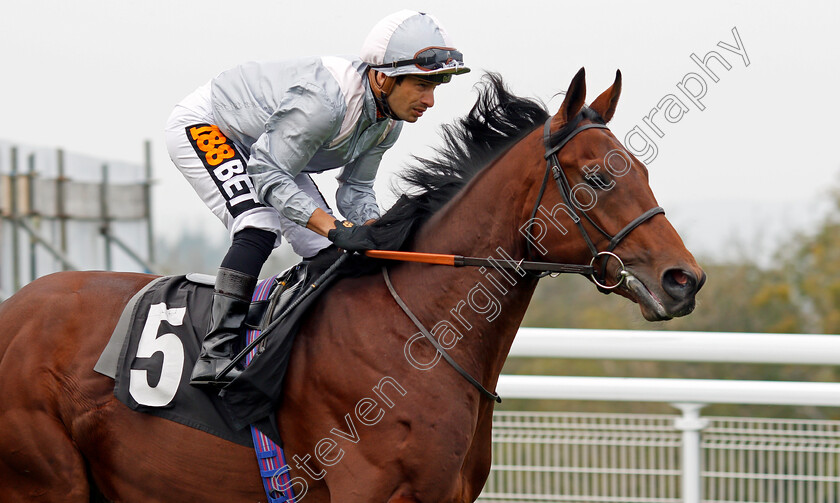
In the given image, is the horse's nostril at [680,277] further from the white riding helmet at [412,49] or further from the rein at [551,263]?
the white riding helmet at [412,49]

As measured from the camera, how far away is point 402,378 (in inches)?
106

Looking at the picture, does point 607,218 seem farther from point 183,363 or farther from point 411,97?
point 183,363

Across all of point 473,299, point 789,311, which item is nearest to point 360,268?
point 473,299

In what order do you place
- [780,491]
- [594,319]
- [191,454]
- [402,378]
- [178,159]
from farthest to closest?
[594,319] → [780,491] → [178,159] → [191,454] → [402,378]

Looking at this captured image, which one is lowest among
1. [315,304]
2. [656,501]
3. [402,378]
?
[656,501]

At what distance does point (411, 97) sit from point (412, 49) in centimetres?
16

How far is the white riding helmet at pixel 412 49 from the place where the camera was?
9.25 feet

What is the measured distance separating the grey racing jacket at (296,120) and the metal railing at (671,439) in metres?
1.69

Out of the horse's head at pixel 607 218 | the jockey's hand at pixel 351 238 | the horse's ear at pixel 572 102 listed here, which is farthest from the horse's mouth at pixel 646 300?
the jockey's hand at pixel 351 238

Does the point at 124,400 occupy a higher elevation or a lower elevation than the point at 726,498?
higher

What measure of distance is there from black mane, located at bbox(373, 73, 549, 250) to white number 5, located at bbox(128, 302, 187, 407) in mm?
722

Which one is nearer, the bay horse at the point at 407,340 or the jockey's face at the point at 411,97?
the bay horse at the point at 407,340

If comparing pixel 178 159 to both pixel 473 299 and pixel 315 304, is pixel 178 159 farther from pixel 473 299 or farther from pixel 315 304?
pixel 473 299

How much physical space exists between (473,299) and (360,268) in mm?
378
